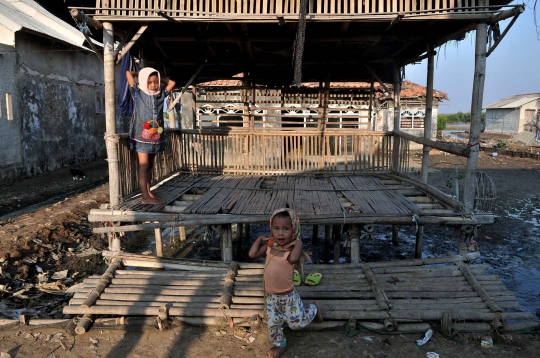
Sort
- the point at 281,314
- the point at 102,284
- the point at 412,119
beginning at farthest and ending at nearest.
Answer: the point at 412,119
the point at 102,284
the point at 281,314

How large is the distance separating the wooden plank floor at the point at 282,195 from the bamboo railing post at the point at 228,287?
0.74 m

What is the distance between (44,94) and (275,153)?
353 inches

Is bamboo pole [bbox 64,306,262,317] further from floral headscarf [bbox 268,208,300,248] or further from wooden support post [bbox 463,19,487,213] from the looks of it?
wooden support post [bbox 463,19,487,213]

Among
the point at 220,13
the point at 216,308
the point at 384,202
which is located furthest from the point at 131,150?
the point at 384,202

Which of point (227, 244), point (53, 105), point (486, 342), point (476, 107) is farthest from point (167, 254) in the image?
point (53, 105)

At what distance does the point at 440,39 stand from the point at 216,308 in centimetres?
594

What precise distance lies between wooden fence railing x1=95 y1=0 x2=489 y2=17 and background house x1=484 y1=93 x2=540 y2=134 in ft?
100.0

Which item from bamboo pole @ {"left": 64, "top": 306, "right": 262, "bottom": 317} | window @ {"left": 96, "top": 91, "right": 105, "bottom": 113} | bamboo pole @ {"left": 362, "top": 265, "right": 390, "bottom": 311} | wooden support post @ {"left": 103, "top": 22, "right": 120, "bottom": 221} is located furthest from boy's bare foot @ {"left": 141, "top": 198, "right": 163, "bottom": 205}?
window @ {"left": 96, "top": 91, "right": 105, "bottom": 113}

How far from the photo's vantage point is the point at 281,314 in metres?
3.80

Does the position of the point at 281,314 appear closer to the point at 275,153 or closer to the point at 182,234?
the point at 275,153

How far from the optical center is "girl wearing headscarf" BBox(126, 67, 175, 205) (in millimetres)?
5594

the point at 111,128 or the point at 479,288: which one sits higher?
the point at 111,128

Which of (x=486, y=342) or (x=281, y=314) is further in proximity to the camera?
(x=486, y=342)

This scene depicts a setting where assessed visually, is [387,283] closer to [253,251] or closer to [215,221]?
[253,251]
